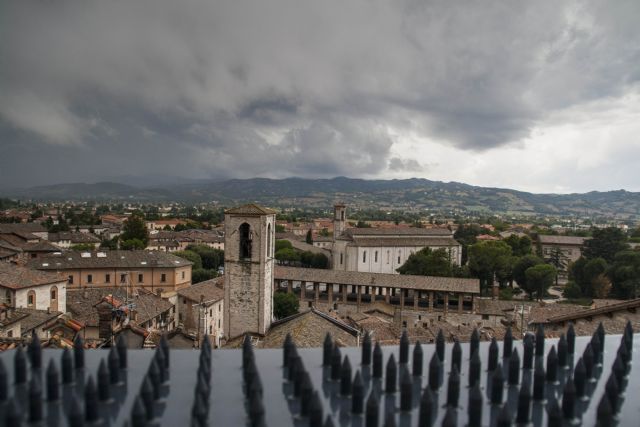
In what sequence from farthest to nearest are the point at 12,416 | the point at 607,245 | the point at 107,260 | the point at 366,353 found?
the point at 607,245
the point at 107,260
the point at 366,353
the point at 12,416

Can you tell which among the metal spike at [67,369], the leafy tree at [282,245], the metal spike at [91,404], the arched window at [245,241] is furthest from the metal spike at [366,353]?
the leafy tree at [282,245]

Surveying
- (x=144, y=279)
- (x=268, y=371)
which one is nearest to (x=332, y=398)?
(x=268, y=371)

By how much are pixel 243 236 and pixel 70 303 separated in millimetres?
17470

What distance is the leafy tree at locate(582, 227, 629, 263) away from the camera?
65.7m

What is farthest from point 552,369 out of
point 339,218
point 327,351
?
point 339,218

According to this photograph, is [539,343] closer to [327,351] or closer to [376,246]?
[327,351]

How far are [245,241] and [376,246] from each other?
4566 centimetres

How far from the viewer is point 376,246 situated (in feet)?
228

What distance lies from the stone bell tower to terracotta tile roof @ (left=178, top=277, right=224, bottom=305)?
9.51 m

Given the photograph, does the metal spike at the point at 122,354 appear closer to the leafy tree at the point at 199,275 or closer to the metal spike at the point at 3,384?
the metal spike at the point at 3,384

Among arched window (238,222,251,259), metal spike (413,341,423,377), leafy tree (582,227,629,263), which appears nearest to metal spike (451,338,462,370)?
metal spike (413,341,423,377)

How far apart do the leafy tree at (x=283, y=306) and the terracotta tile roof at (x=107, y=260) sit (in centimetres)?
1489

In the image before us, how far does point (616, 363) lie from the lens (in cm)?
396

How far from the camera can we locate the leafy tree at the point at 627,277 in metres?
49.4
